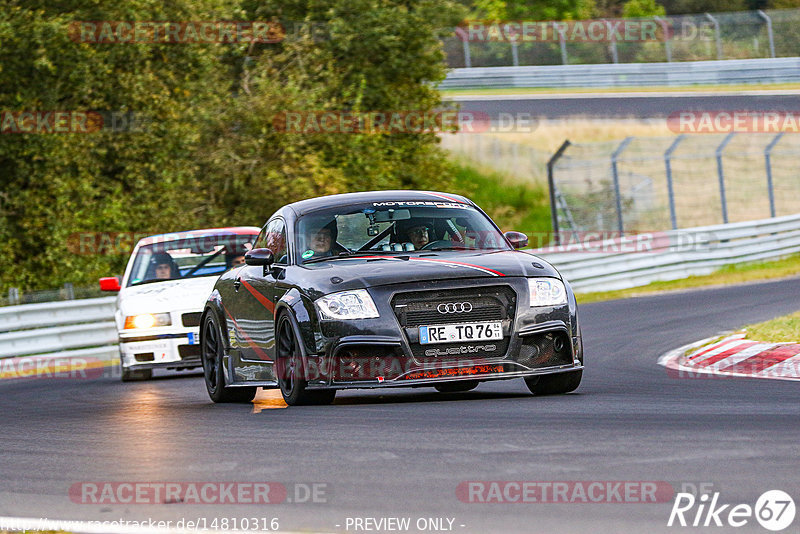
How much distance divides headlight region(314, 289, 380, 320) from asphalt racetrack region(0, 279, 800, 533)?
632mm

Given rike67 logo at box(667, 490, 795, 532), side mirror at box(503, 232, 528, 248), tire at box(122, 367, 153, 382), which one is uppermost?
side mirror at box(503, 232, 528, 248)

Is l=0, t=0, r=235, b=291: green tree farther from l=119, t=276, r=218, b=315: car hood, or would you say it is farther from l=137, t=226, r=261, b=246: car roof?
l=119, t=276, r=218, b=315: car hood

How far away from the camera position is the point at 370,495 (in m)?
5.98

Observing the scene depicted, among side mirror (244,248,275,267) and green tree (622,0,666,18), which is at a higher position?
green tree (622,0,666,18)

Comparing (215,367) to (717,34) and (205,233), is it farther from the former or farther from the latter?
(717,34)

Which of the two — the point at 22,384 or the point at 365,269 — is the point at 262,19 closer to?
the point at 22,384

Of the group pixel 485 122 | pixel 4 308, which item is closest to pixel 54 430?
pixel 4 308

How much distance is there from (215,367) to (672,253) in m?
15.4

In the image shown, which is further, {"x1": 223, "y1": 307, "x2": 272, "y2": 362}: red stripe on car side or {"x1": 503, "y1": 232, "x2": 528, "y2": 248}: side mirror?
{"x1": 503, "y1": 232, "x2": 528, "y2": 248}: side mirror

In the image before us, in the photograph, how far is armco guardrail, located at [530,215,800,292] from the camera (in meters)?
24.2

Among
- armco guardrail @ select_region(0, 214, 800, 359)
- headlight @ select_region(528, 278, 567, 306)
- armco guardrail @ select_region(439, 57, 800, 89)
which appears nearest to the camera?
headlight @ select_region(528, 278, 567, 306)

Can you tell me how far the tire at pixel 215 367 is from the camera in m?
11.4

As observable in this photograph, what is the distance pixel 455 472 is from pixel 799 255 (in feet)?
73.8

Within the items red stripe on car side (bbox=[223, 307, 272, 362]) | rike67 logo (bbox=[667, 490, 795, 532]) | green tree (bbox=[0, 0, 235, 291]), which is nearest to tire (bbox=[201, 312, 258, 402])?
red stripe on car side (bbox=[223, 307, 272, 362])
